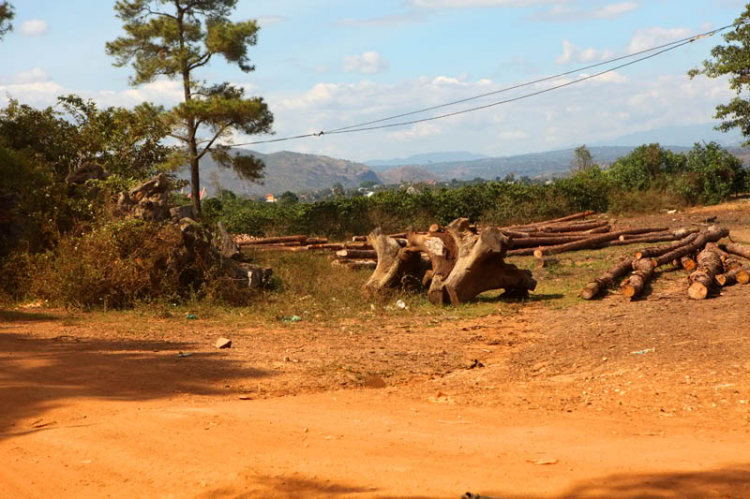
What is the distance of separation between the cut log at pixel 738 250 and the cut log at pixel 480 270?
4.75m

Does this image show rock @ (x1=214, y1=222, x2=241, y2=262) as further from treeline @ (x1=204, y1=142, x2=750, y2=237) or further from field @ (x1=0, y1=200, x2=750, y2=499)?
treeline @ (x1=204, y1=142, x2=750, y2=237)

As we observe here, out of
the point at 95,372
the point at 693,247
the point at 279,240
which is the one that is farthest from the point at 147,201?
the point at 693,247

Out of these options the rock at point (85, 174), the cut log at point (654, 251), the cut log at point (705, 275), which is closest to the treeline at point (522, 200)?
the rock at point (85, 174)

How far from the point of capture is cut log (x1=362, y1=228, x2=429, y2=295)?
1234 centimetres

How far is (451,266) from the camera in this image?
1198 centimetres

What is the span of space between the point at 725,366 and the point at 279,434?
430 centimetres

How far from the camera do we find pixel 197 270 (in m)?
12.1

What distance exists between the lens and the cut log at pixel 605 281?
1148cm

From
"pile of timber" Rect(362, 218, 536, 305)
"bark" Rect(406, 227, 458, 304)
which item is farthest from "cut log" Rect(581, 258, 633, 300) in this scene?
"bark" Rect(406, 227, 458, 304)

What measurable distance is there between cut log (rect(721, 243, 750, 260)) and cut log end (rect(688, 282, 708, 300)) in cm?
353

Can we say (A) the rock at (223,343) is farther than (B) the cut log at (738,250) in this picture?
No

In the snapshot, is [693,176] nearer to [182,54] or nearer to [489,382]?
[182,54]

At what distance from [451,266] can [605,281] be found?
2.53 m

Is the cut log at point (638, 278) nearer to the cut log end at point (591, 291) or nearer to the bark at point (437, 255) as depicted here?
the cut log end at point (591, 291)
